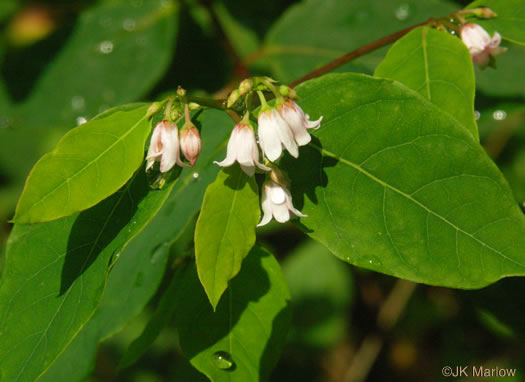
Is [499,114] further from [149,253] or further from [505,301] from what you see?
[149,253]

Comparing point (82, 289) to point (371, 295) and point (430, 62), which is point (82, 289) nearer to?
point (430, 62)

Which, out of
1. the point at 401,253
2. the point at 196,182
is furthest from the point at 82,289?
the point at 401,253

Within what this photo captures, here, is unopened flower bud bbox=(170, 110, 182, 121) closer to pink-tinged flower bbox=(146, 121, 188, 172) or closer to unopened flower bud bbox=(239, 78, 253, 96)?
pink-tinged flower bbox=(146, 121, 188, 172)

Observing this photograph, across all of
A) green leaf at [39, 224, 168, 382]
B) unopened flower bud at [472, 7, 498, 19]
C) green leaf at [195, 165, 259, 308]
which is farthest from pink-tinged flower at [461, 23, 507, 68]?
green leaf at [39, 224, 168, 382]

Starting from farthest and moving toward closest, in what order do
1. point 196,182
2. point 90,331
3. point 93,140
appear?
point 90,331, point 196,182, point 93,140

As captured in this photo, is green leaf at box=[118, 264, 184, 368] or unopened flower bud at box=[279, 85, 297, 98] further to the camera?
green leaf at box=[118, 264, 184, 368]

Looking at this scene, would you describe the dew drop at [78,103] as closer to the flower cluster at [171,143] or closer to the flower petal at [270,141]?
the flower cluster at [171,143]
